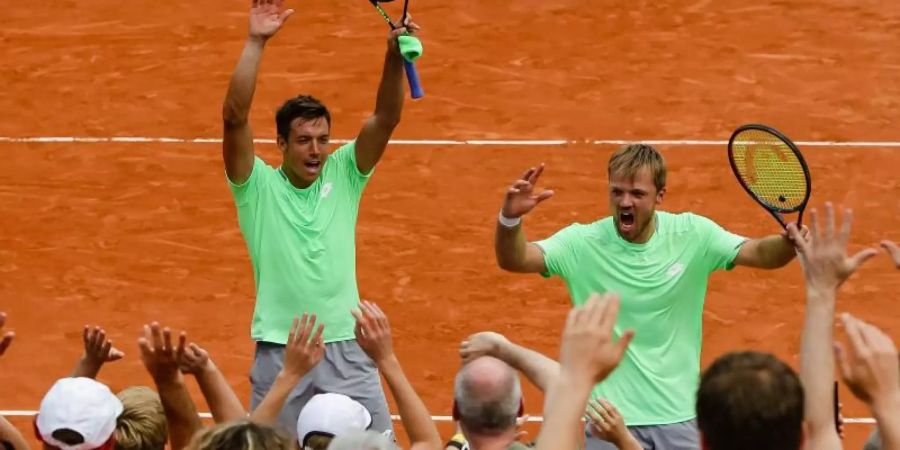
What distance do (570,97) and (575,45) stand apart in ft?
2.77

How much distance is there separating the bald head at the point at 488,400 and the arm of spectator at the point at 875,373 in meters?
1.43

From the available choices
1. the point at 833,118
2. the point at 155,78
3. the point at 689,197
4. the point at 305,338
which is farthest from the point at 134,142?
the point at 305,338

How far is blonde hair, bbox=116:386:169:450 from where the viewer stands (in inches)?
246

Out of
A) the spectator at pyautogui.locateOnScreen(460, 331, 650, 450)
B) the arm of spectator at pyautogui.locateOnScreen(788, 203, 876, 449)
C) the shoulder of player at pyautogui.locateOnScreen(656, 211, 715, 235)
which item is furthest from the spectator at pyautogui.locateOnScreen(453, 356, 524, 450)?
the shoulder of player at pyautogui.locateOnScreen(656, 211, 715, 235)

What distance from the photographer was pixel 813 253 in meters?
5.37

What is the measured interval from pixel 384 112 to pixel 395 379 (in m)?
3.18

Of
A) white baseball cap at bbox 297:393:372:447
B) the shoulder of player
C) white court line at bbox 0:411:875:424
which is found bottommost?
white court line at bbox 0:411:875:424

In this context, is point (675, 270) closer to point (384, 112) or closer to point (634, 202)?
point (634, 202)

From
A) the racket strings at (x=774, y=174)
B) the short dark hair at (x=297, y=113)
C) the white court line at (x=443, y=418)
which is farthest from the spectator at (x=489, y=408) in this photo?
the white court line at (x=443, y=418)

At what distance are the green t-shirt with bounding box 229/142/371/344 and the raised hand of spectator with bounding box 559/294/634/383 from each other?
185 inches

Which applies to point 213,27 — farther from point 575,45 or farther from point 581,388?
point 581,388

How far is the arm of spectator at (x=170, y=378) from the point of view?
6.29m

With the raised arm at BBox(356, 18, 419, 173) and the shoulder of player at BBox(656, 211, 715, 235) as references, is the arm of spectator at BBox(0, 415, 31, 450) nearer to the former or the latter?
the raised arm at BBox(356, 18, 419, 173)

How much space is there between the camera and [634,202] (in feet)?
28.1
